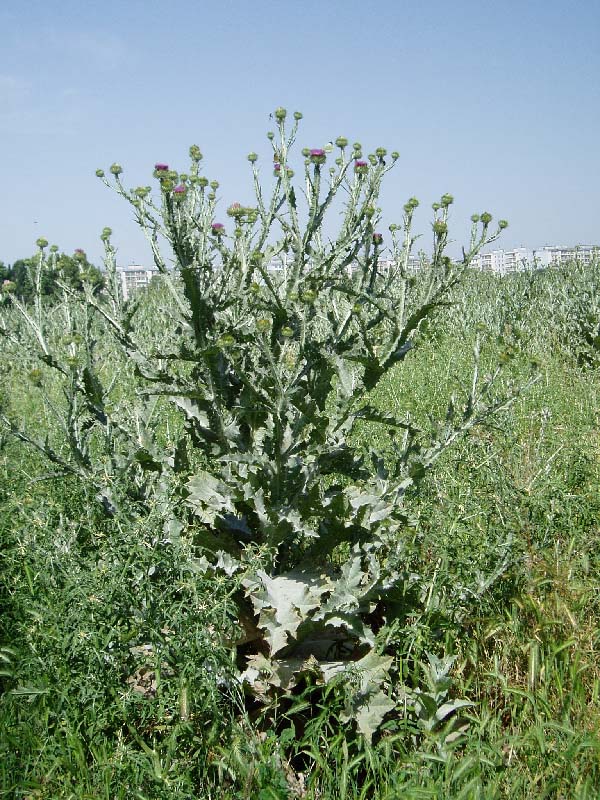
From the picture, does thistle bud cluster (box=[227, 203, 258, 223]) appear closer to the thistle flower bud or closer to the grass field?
the thistle flower bud

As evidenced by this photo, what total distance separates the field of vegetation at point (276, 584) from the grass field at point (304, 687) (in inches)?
0.5

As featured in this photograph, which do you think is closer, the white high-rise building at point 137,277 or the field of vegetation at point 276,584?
the field of vegetation at point 276,584

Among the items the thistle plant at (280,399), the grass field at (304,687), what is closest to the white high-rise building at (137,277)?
the thistle plant at (280,399)

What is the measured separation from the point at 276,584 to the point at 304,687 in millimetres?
481

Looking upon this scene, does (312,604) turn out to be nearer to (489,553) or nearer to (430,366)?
(489,553)

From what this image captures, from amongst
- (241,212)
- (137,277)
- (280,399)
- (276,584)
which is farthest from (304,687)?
(137,277)

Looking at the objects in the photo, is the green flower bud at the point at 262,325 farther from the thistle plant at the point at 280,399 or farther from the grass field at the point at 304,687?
the grass field at the point at 304,687

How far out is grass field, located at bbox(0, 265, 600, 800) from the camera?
2.21 m

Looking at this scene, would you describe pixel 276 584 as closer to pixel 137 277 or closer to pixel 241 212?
pixel 241 212

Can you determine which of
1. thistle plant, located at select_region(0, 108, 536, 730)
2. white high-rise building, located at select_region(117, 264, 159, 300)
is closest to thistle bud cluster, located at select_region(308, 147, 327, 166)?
thistle plant, located at select_region(0, 108, 536, 730)

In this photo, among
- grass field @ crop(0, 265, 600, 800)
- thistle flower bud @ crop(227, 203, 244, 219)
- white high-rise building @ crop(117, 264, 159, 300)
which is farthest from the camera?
white high-rise building @ crop(117, 264, 159, 300)

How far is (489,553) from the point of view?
10.3 ft

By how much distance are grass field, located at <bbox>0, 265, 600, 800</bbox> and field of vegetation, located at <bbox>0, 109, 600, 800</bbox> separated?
0.5 inches

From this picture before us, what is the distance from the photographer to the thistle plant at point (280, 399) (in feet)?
8.51
